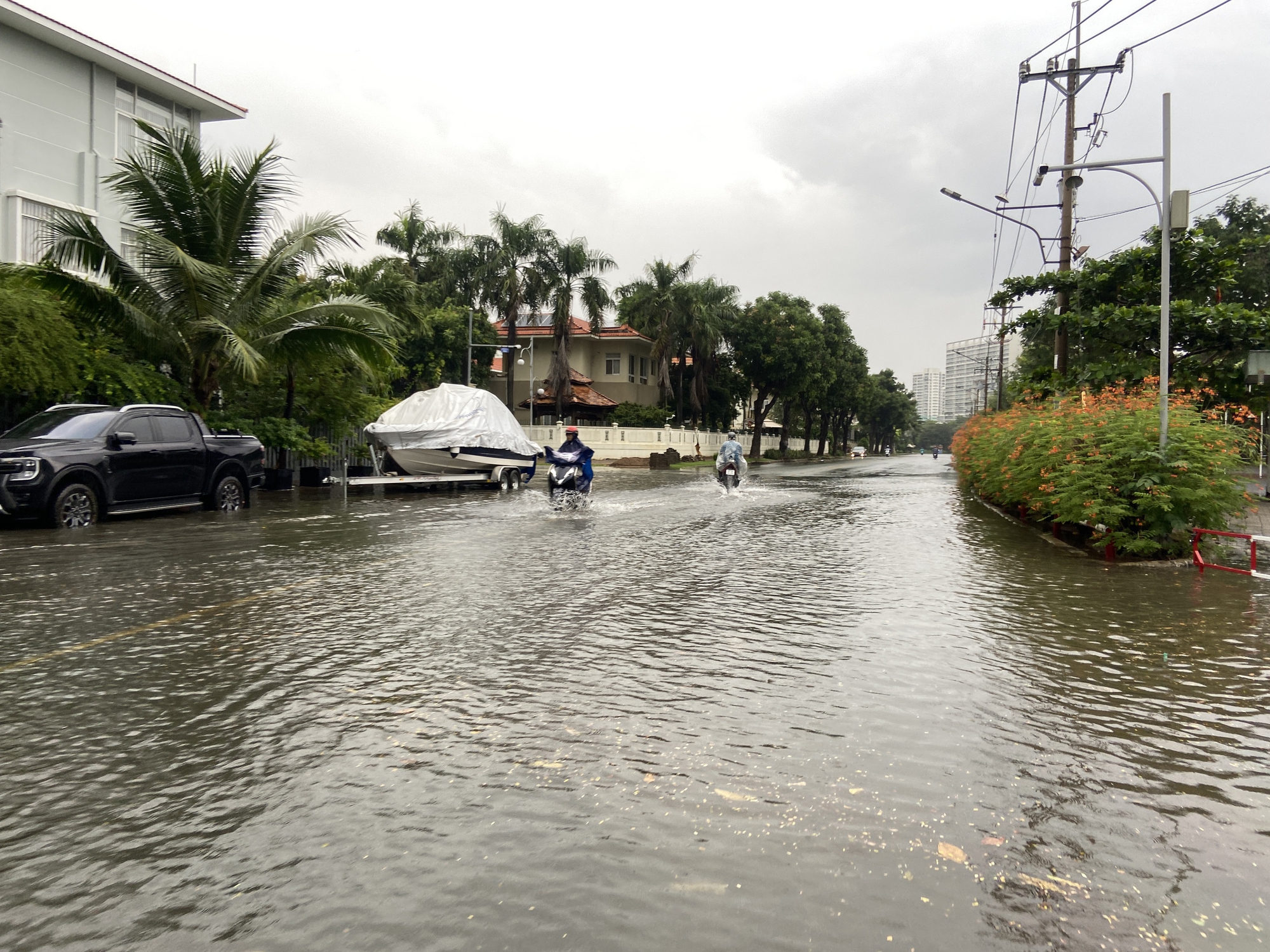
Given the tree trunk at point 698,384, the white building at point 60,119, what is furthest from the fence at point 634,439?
the white building at point 60,119

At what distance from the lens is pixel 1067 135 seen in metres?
25.6

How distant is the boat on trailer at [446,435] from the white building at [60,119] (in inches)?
295

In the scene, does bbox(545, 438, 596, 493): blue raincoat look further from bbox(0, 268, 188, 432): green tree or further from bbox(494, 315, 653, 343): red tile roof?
bbox(494, 315, 653, 343): red tile roof

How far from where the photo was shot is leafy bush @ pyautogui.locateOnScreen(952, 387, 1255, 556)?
12203 millimetres

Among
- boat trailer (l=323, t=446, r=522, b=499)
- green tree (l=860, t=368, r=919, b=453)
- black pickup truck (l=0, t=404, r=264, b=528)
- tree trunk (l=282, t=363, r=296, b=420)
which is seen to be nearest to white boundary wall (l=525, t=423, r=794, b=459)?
boat trailer (l=323, t=446, r=522, b=499)

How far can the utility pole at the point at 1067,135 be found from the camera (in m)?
23.8

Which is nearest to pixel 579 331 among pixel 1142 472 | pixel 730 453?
pixel 730 453

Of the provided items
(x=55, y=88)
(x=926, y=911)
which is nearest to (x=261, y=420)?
(x=55, y=88)

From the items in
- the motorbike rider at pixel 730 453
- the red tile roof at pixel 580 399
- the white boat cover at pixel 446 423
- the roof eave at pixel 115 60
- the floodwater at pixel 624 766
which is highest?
the roof eave at pixel 115 60

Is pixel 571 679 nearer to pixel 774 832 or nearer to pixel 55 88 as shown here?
pixel 774 832

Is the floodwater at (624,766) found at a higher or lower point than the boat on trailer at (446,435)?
lower

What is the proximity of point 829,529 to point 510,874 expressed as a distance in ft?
44.6

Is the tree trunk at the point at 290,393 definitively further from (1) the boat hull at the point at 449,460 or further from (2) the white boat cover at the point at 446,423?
(1) the boat hull at the point at 449,460

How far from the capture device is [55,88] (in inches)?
964
